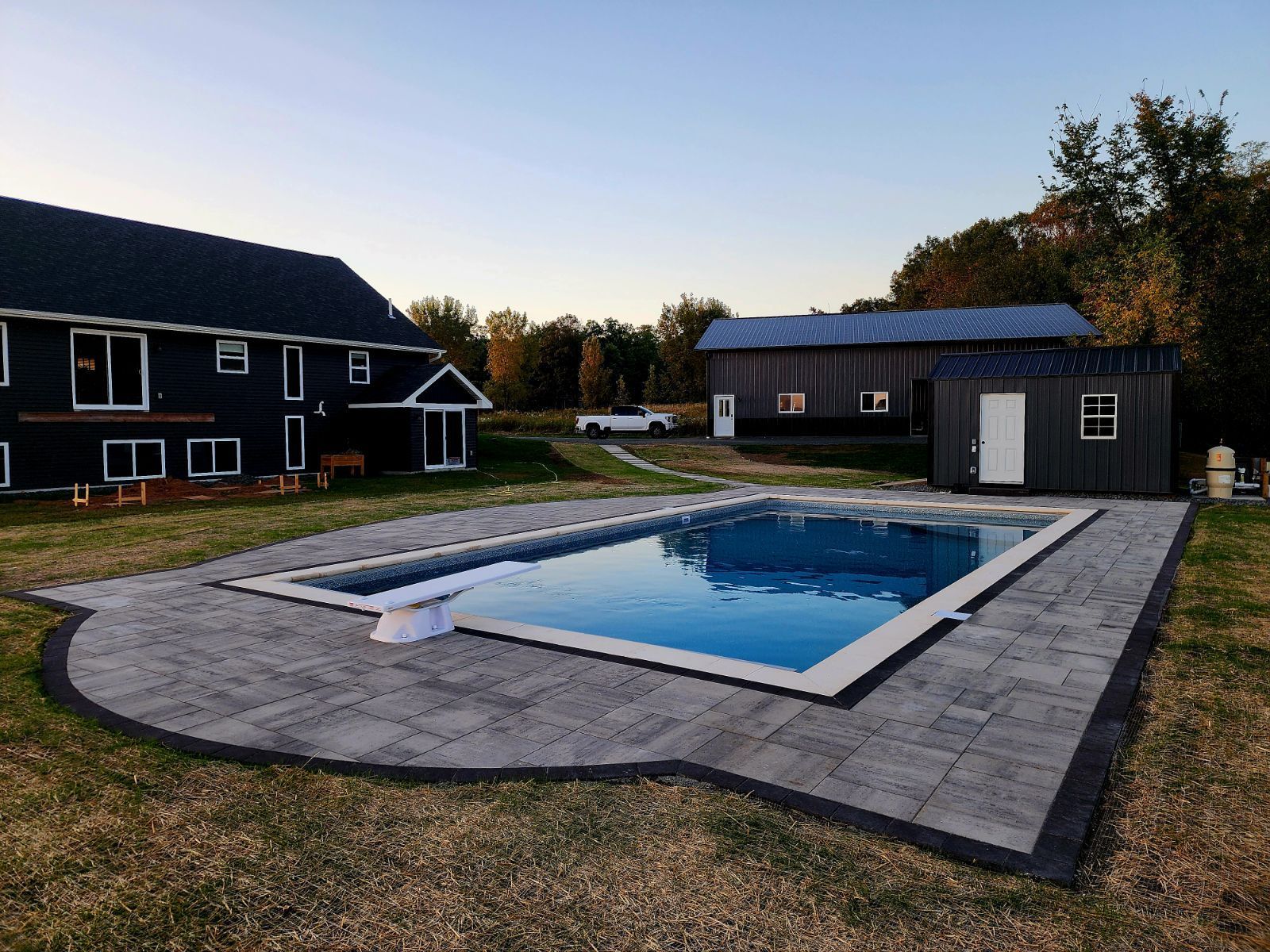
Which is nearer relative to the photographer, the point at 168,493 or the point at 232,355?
the point at 168,493

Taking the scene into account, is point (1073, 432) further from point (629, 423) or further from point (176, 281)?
point (176, 281)

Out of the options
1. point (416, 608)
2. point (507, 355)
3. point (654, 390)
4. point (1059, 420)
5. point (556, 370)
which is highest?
point (507, 355)

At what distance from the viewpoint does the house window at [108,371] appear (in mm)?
19891

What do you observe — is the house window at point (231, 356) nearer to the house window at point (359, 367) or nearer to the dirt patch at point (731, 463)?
the house window at point (359, 367)

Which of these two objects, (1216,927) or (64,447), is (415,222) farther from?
(1216,927)

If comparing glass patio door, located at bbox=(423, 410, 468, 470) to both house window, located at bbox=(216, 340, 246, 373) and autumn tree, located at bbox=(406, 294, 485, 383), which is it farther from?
autumn tree, located at bbox=(406, 294, 485, 383)

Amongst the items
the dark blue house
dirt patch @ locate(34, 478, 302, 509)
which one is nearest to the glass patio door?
the dark blue house

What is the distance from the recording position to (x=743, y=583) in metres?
10.3

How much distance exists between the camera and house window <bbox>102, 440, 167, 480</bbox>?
2011cm

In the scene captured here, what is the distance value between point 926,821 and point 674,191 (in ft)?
94.6

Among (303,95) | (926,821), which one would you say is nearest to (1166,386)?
(926,821)

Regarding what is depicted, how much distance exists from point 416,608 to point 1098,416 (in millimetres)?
16812

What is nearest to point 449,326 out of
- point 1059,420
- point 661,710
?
point 1059,420

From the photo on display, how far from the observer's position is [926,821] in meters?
Result: 3.38
